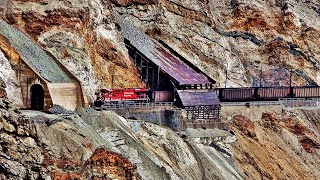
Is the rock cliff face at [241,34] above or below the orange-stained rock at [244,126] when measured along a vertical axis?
above

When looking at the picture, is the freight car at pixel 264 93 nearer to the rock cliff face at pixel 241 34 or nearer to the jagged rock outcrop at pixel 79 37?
the rock cliff face at pixel 241 34

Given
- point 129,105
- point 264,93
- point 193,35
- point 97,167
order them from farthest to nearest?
point 193,35 < point 264,93 < point 129,105 < point 97,167

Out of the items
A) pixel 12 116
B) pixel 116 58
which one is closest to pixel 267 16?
pixel 116 58

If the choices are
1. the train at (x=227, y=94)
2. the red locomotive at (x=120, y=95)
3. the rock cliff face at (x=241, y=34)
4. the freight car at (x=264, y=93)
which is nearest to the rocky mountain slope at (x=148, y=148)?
the freight car at (x=264, y=93)

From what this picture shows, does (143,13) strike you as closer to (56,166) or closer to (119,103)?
(119,103)

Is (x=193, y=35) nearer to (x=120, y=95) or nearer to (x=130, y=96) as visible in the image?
(x=130, y=96)

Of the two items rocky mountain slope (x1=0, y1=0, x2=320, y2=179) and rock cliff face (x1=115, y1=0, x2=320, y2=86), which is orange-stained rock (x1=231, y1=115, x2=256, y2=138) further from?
rock cliff face (x1=115, y1=0, x2=320, y2=86)

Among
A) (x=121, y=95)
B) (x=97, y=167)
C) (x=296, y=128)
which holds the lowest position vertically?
(x=296, y=128)

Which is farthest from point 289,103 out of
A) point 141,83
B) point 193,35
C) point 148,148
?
point 148,148
